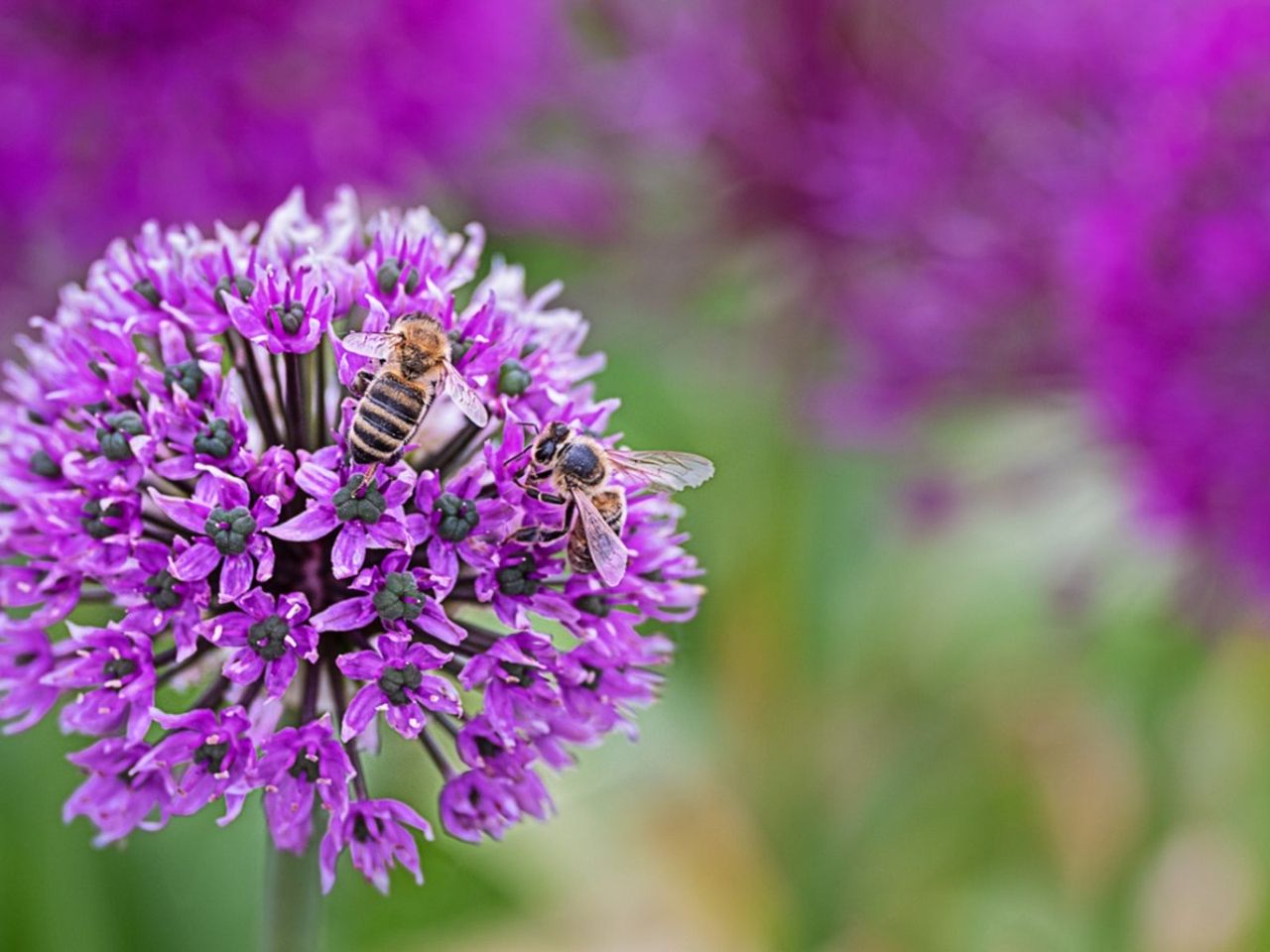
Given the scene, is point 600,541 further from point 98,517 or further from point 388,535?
point 98,517

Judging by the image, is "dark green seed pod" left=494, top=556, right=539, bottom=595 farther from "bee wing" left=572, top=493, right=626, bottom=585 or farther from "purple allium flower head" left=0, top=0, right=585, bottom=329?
"purple allium flower head" left=0, top=0, right=585, bottom=329

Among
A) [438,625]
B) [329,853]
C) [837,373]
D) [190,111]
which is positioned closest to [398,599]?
[438,625]

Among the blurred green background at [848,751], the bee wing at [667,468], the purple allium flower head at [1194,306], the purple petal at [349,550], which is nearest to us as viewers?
the purple petal at [349,550]

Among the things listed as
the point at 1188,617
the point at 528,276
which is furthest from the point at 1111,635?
the point at 528,276

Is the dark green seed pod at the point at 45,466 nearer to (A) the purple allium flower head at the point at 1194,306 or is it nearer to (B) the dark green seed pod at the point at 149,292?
(B) the dark green seed pod at the point at 149,292

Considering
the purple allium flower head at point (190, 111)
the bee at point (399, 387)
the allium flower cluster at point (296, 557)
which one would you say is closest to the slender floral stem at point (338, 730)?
the allium flower cluster at point (296, 557)

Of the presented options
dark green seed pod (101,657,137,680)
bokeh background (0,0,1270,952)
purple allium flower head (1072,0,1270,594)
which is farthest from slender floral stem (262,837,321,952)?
purple allium flower head (1072,0,1270,594)

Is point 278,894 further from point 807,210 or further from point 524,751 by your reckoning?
point 807,210
